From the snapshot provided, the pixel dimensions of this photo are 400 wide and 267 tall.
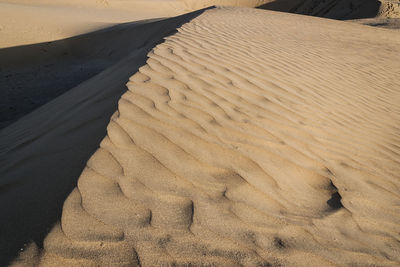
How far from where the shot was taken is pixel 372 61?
550 centimetres

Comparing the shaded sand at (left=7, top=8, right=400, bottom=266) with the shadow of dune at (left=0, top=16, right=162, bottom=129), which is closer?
the shaded sand at (left=7, top=8, right=400, bottom=266)

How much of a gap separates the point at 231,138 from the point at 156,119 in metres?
0.55

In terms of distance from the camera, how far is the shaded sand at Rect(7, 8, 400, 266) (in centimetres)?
129

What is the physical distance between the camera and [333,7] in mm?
16406

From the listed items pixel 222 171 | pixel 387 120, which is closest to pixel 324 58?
pixel 387 120

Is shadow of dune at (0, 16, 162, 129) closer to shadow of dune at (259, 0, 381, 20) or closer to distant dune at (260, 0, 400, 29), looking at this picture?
distant dune at (260, 0, 400, 29)

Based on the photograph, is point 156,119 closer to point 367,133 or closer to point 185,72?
point 185,72

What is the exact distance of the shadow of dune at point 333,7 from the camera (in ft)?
46.9

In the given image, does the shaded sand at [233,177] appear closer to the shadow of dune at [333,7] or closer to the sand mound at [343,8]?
the sand mound at [343,8]

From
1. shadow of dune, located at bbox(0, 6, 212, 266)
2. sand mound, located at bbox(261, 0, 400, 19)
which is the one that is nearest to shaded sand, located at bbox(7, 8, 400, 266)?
shadow of dune, located at bbox(0, 6, 212, 266)

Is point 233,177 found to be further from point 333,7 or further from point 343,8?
point 333,7

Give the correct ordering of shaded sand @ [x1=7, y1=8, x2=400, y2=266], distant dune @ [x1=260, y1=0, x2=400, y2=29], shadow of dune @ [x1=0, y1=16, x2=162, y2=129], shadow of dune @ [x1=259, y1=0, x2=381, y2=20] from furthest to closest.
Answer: shadow of dune @ [x1=259, y1=0, x2=381, y2=20] < distant dune @ [x1=260, y1=0, x2=400, y2=29] < shadow of dune @ [x1=0, y1=16, x2=162, y2=129] < shaded sand @ [x1=7, y1=8, x2=400, y2=266]

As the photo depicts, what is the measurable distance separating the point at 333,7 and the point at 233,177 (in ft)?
58.5

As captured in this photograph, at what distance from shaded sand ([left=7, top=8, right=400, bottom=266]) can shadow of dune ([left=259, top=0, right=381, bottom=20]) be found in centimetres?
1355
